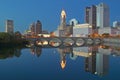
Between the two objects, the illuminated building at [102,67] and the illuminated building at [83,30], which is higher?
the illuminated building at [83,30]

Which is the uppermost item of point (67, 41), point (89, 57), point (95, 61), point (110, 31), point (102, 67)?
point (110, 31)

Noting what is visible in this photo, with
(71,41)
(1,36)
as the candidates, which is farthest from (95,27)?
(1,36)

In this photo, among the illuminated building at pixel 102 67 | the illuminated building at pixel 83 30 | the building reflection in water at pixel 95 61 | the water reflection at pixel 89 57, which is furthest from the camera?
the illuminated building at pixel 83 30

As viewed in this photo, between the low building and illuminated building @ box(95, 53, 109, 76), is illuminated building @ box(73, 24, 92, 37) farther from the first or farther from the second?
illuminated building @ box(95, 53, 109, 76)

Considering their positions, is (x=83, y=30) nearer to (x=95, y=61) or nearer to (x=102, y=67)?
(x=95, y=61)

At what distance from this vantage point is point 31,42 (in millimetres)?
92688

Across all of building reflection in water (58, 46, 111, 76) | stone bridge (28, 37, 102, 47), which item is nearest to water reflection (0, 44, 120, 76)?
building reflection in water (58, 46, 111, 76)

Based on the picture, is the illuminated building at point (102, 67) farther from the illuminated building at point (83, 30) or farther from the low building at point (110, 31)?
the low building at point (110, 31)

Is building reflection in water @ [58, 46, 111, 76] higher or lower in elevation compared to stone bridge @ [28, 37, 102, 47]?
lower

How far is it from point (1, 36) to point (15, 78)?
166 ft

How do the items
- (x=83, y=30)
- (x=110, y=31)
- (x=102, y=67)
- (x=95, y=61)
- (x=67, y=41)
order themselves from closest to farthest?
(x=102, y=67) < (x=95, y=61) < (x=67, y=41) < (x=83, y=30) < (x=110, y=31)

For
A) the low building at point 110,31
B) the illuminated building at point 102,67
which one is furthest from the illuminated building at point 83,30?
the illuminated building at point 102,67

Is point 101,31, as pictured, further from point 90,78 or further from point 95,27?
point 90,78

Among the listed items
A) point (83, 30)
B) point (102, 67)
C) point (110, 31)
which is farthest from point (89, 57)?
point (110, 31)
